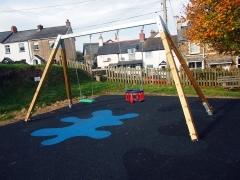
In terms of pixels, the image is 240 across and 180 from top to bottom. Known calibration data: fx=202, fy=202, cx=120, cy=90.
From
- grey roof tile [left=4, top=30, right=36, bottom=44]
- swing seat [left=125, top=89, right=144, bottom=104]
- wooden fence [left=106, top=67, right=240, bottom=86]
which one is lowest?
swing seat [left=125, top=89, right=144, bottom=104]

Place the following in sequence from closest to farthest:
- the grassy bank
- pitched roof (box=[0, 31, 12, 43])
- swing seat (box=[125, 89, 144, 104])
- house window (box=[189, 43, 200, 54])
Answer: swing seat (box=[125, 89, 144, 104]) → the grassy bank → house window (box=[189, 43, 200, 54]) → pitched roof (box=[0, 31, 12, 43])

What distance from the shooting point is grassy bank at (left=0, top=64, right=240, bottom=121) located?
33.3 ft

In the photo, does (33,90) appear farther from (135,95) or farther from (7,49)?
(7,49)

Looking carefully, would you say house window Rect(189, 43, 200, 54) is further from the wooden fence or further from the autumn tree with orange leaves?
the autumn tree with orange leaves

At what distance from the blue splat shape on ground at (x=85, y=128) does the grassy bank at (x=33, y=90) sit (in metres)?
3.07

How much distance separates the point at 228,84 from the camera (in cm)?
1305

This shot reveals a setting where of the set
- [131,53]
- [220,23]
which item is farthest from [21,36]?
[220,23]

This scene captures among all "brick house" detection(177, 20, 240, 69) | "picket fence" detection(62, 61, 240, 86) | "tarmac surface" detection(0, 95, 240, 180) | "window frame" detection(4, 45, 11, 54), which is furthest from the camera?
"window frame" detection(4, 45, 11, 54)

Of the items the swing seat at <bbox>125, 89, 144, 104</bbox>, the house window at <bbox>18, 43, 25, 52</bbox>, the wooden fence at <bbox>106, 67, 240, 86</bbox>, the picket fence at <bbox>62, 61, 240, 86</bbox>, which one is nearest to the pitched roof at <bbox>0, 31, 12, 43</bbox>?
the house window at <bbox>18, 43, 25, 52</bbox>

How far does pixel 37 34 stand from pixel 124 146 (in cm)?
3605

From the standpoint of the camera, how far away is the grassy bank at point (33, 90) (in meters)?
10.2

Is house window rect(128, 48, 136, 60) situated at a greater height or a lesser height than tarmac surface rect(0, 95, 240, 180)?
greater

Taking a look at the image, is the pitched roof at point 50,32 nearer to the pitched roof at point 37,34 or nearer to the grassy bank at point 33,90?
the pitched roof at point 37,34

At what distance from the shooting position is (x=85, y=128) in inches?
260
